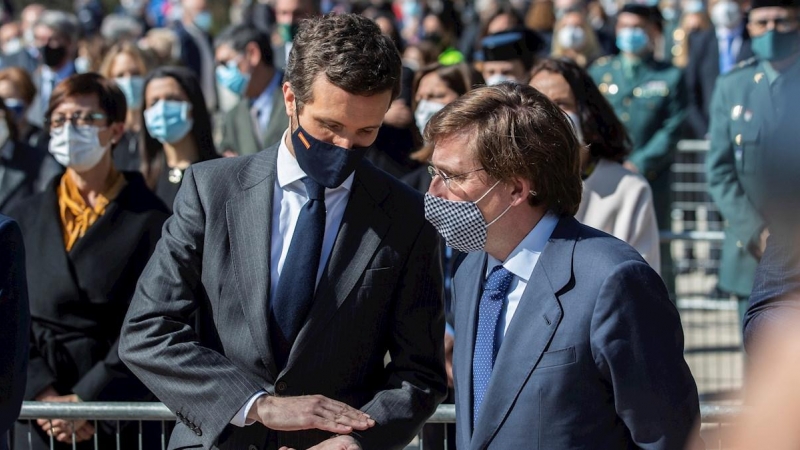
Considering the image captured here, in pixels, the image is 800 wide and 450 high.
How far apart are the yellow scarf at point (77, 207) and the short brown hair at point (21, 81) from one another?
372 centimetres

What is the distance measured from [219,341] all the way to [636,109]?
6.19 meters

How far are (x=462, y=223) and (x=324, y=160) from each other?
1.45ft

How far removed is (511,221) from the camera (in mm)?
3254

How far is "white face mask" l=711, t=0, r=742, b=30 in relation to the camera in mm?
11070

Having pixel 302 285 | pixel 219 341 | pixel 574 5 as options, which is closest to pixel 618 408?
pixel 302 285

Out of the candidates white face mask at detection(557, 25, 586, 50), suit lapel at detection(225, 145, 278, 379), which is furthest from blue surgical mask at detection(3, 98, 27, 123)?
suit lapel at detection(225, 145, 278, 379)

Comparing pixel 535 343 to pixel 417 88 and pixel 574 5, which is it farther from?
pixel 574 5

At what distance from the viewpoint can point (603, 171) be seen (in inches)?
208

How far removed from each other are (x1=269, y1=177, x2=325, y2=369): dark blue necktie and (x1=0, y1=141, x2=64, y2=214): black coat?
3983 mm

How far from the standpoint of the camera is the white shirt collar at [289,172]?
3.47 meters

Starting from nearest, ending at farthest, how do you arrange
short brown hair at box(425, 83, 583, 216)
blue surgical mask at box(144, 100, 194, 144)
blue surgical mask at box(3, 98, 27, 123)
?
short brown hair at box(425, 83, 583, 216), blue surgical mask at box(144, 100, 194, 144), blue surgical mask at box(3, 98, 27, 123)

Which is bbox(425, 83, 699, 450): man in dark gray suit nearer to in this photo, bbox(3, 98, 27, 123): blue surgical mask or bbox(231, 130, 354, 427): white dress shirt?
bbox(231, 130, 354, 427): white dress shirt


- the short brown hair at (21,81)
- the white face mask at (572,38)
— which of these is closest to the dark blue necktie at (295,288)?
the short brown hair at (21,81)

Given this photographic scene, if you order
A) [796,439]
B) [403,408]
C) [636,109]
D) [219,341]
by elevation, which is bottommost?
[636,109]
